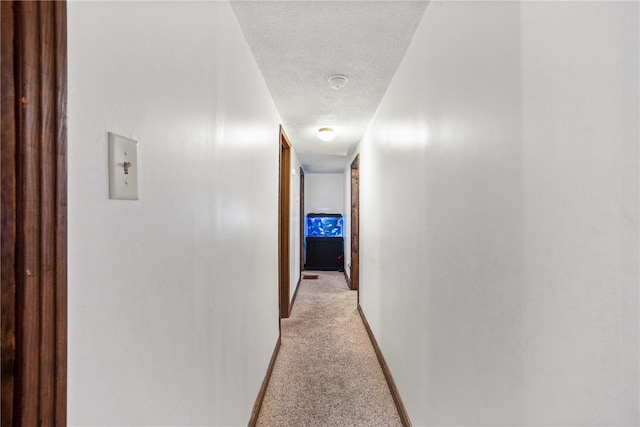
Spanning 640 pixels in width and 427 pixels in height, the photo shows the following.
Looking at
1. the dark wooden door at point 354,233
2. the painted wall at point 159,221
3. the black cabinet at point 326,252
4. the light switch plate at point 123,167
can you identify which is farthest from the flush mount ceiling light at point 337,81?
the black cabinet at point 326,252

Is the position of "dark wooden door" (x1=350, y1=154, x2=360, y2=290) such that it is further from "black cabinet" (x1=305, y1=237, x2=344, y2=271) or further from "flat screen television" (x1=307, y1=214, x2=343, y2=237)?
"flat screen television" (x1=307, y1=214, x2=343, y2=237)

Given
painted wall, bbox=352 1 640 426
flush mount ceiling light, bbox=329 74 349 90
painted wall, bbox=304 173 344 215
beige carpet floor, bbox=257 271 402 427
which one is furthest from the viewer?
painted wall, bbox=304 173 344 215

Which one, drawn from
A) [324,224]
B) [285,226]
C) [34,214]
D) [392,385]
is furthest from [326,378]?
[324,224]

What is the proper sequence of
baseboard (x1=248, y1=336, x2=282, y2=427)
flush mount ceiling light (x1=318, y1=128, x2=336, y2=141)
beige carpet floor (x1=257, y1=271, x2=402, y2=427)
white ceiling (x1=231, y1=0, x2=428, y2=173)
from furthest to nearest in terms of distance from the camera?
1. flush mount ceiling light (x1=318, y1=128, x2=336, y2=141)
2. beige carpet floor (x1=257, y1=271, x2=402, y2=427)
3. baseboard (x1=248, y1=336, x2=282, y2=427)
4. white ceiling (x1=231, y1=0, x2=428, y2=173)

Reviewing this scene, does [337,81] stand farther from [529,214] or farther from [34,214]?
[34,214]

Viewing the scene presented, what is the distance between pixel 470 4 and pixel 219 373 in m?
1.65

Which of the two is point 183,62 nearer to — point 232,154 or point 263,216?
point 232,154

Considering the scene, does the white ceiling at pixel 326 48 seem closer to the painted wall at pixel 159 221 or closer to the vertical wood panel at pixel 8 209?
the painted wall at pixel 159 221

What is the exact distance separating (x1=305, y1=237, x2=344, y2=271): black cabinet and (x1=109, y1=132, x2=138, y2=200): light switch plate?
641 centimetres

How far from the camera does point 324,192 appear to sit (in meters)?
7.78

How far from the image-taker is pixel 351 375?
2.62 m

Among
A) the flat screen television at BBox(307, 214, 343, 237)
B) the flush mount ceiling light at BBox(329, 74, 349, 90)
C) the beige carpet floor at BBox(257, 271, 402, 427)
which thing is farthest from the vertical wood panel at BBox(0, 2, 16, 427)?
the flat screen television at BBox(307, 214, 343, 237)

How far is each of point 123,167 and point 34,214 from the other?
0.83ft

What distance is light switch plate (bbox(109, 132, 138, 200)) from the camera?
0.68 m
